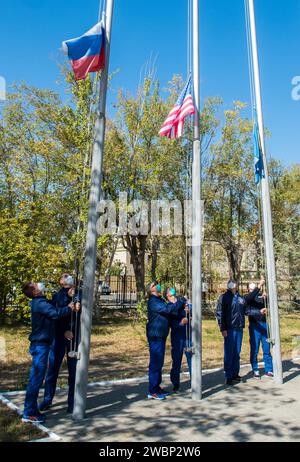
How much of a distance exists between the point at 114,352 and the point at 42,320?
713 cm

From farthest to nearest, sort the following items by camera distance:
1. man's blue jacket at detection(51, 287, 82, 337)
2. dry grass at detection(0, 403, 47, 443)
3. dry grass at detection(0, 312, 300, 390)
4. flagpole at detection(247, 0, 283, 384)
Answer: dry grass at detection(0, 312, 300, 390)
flagpole at detection(247, 0, 283, 384)
man's blue jacket at detection(51, 287, 82, 337)
dry grass at detection(0, 403, 47, 443)

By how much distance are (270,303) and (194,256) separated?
2.42 meters

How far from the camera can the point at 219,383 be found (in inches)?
332

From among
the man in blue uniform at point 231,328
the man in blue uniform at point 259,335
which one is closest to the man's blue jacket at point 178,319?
the man in blue uniform at point 231,328

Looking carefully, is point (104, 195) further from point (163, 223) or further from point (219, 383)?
point (219, 383)

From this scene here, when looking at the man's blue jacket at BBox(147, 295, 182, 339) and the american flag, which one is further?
the american flag

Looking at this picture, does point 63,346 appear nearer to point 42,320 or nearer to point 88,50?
point 42,320

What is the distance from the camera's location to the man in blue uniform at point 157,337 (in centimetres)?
712

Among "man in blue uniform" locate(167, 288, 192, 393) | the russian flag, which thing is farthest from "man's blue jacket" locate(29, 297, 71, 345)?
the russian flag

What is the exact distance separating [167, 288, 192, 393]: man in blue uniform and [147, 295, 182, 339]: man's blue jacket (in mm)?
418

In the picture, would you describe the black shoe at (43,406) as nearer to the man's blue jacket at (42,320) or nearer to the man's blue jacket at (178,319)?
the man's blue jacket at (42,320)

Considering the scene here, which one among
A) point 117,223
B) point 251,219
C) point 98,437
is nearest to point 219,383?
point 98,437

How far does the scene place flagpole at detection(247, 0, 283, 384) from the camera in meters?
8.57

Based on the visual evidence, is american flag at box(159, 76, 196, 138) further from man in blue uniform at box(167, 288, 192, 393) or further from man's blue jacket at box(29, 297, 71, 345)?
man's blue jacket at box(29, 297, 71, 345)
